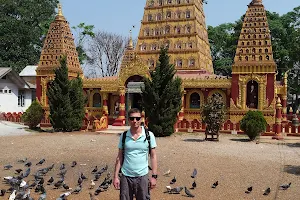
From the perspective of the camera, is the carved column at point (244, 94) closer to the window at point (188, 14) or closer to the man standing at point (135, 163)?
the window at point (188, 14)

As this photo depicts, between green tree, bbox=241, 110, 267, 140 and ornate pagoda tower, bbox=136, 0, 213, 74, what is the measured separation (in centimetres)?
1073

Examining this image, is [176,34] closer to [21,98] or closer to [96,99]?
[96,99]

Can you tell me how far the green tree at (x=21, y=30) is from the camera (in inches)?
1838

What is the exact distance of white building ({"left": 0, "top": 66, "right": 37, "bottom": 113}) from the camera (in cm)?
3438

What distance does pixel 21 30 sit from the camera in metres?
47.4

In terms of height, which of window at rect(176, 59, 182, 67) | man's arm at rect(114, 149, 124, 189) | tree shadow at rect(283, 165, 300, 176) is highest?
window at rect(176, 59, 182, 67)

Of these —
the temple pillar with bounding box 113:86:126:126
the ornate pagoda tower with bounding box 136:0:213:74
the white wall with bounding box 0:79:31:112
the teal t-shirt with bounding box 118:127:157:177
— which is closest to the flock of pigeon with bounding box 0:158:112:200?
the teal t-shirt with bounding box 118:127:157:177

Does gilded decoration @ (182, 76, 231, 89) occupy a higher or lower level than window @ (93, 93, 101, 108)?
higher

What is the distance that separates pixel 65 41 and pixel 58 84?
7557 millimetres

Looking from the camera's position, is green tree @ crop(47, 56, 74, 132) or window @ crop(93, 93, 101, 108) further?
window @ crop(93, 93, 101, 108)

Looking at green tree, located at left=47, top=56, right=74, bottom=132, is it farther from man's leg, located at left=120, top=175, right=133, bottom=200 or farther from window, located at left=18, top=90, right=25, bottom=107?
man's leg, located at left=120, top=175, right=133, bottom=200

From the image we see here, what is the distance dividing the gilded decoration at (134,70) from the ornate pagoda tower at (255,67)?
5971mm

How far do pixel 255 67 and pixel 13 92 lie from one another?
22.8 metres

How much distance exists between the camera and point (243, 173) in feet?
35.6
